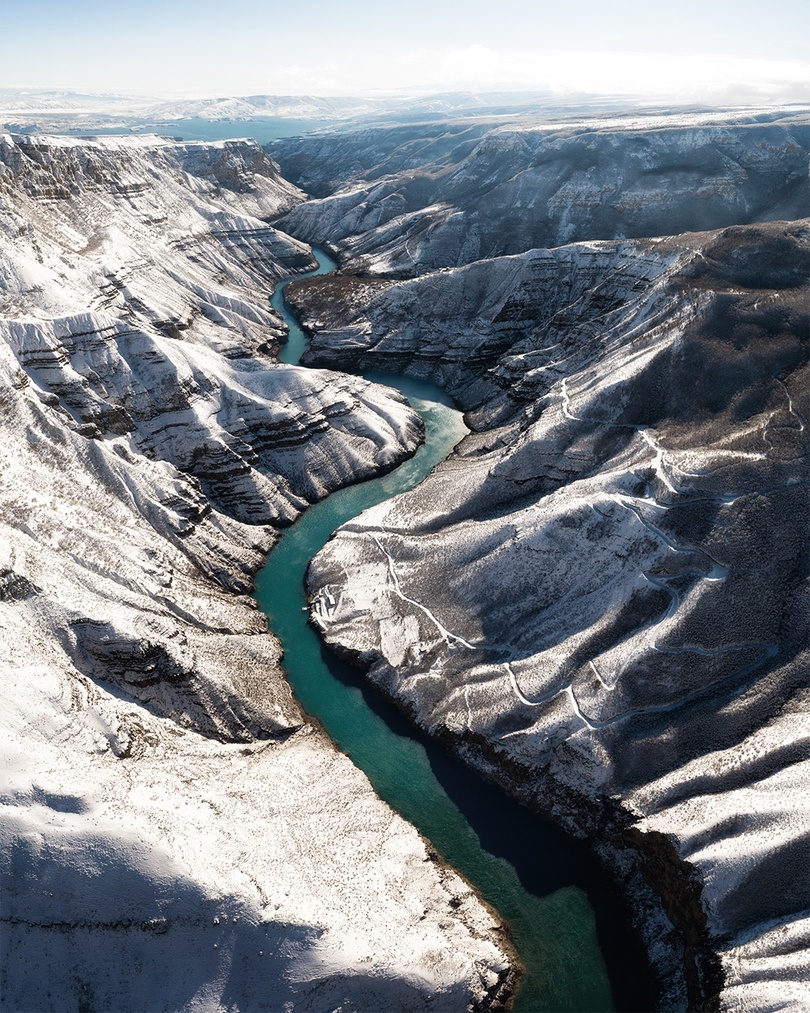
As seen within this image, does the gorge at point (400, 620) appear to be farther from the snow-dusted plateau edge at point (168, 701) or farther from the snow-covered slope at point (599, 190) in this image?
the snow-covered slope at point (599, 190)

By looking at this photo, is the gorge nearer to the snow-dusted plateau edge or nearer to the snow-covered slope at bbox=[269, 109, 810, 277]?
the snow-dusted plateau edge

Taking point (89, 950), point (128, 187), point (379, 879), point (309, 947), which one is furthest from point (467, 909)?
point (128, 187)

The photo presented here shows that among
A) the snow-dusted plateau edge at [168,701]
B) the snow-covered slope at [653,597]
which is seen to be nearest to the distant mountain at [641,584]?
the snow-covered slope at [653,597]

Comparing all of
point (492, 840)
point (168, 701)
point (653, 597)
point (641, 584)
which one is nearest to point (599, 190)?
point (641, 584)

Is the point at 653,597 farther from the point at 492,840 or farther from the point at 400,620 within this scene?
the point at 492,840

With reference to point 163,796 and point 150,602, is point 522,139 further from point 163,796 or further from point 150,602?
point 163,796

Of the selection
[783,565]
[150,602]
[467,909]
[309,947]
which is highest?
[783,565]

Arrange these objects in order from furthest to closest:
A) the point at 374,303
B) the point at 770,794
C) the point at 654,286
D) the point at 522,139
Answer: the point at 522,139
the point at 374,303
the point at 654,286
the point at 770,794
